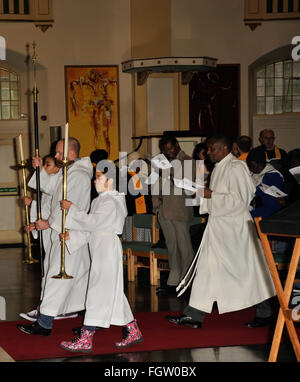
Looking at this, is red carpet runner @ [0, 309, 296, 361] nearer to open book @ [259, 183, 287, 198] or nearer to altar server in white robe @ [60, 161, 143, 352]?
altar server in white robe @ [60, 161, 143, 352]

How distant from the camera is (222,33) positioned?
556 inches

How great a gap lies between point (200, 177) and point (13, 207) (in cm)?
619

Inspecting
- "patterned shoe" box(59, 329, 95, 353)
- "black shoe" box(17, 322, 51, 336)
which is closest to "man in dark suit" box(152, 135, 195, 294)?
"black shoe" box(17, 322, 51, 336)

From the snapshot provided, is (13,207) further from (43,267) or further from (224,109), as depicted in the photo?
(43,267)

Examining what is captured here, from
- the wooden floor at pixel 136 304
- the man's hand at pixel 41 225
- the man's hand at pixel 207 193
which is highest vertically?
the man's hand at pixel 207 193

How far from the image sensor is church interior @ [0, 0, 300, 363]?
13.9m

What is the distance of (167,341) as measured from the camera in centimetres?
675

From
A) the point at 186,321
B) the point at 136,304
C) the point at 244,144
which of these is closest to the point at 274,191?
the point at 186,321

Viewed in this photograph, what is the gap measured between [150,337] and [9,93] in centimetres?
849

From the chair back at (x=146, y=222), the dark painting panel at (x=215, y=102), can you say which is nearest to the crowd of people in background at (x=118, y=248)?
the chair back at (x=146, y=222)

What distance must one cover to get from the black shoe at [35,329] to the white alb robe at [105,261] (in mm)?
810

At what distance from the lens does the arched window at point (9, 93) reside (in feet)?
47.3

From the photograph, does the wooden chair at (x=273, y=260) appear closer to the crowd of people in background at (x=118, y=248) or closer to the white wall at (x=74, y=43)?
the crowd of people in background at (x=118, y=248)

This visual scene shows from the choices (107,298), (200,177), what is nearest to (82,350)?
(107,298)
